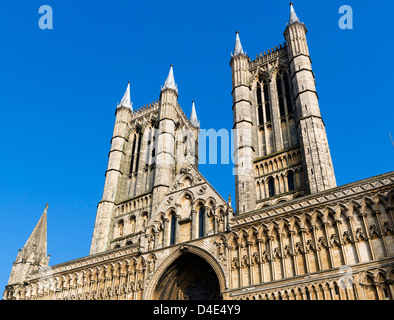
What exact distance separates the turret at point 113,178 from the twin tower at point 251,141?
100 mm

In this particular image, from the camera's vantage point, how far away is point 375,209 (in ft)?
60.3

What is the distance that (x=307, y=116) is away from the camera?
34.8 metres

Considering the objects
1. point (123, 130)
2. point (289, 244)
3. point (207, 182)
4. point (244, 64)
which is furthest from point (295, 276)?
point (123, 130)

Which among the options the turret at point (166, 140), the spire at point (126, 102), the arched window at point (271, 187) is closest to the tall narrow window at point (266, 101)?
the arched window at point (271, 187)

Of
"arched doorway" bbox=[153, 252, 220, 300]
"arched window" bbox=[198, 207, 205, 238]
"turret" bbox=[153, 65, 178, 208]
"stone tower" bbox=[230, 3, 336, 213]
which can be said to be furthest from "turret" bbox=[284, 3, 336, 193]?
"turret" bbox=[153, 65, 178, 208]

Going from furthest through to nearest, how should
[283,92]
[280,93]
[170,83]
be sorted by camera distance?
1. [170,83]
2. [280,93]
3. [283,92]

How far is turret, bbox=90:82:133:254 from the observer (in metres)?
40.0

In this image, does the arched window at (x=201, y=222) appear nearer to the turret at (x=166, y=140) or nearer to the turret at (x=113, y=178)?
the turret at (x=166, y=140)

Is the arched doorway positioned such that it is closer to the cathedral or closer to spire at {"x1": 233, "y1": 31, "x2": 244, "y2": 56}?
the cathedral

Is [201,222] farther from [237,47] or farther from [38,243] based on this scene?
[237,47]

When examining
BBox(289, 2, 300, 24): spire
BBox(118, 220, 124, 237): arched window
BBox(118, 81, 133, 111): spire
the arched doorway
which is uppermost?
BBox(289, 2, 300, 24): spire

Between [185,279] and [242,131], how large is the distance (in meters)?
18.3

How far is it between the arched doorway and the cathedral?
0.06 meters

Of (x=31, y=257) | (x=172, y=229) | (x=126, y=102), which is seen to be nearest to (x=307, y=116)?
(x=172, y=229)
